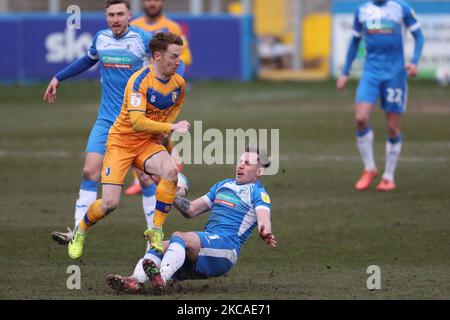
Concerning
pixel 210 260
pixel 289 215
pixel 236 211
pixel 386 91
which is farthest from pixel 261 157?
pixel 386 91

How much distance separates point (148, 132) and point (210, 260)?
1.34m

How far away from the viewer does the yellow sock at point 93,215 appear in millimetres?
9023

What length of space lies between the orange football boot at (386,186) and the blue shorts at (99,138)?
505cm

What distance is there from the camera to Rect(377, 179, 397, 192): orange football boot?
14000mm

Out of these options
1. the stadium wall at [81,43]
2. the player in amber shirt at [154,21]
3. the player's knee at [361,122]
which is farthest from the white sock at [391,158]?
the stadium wall at [81,43]

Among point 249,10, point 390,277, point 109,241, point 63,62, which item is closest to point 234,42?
point 249,10

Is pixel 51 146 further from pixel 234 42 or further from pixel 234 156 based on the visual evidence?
pixel 234 42

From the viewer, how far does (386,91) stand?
46.8 feet

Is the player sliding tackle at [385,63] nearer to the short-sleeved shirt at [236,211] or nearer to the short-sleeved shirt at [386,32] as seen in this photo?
the short-sleeved shirt at [386,32]

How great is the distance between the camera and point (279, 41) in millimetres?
35938

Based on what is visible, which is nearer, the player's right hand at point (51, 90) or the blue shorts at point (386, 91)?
the player's right hand at point (51, 90)

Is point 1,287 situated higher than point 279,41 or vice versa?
point 1,287

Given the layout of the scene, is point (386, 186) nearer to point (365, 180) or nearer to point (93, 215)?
point (365, 180)
